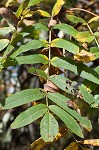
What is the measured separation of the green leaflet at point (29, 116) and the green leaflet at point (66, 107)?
0.04m

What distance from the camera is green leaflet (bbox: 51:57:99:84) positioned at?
1115mm

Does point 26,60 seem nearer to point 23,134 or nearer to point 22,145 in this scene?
point 23,134

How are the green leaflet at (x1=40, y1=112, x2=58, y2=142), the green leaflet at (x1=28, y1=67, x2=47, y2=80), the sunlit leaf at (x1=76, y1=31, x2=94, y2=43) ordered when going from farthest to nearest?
the sunlit leaf at (x1=76, y1=31, x2=94, y2=43) < the green leaflet at (x1=28, y1=67, x2=47, y2=80) < the green leaflet at (x1=40, y1=112, x2=58, y2=142)

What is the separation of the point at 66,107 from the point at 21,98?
13 cm

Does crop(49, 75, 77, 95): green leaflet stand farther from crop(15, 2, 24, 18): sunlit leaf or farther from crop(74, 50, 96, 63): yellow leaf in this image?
crop(15, 2, 24, 18): sunlit leaf

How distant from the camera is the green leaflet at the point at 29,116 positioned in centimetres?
99

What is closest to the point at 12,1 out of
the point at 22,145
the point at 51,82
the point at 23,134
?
the point at 51,82

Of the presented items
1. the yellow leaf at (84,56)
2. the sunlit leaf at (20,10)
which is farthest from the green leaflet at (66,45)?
the sunlit leaf at (20,10)

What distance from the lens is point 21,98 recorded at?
1050mm

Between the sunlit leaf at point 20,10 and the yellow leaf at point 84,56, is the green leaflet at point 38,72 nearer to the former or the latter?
the yellow leaf at point 84,56

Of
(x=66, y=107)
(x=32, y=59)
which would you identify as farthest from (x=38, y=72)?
(x=66, y=107)

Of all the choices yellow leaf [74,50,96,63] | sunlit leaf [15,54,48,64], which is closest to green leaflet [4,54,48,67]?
sunlit leaf [15,54,48,64]

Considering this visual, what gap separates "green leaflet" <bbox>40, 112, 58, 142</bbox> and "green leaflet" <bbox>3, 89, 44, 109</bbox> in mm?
69

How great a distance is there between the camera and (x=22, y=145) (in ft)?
13.5
